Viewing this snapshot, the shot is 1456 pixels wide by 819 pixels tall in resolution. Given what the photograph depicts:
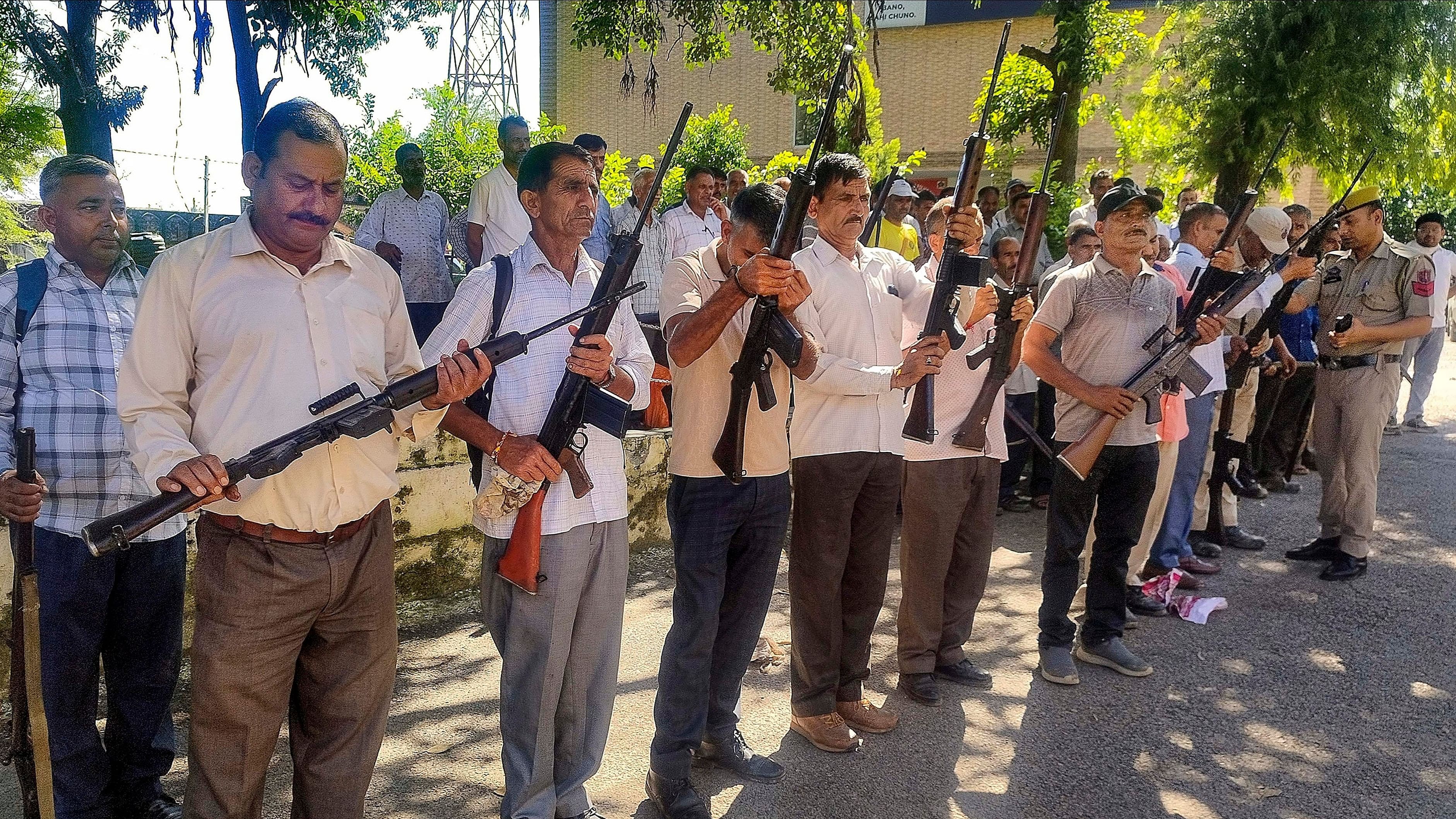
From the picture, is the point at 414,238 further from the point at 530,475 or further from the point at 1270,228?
the point at 1270,228

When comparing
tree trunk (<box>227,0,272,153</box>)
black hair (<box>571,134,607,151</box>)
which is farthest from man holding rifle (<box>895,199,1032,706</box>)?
tree trunk (<box>227,0,272,153</box>)

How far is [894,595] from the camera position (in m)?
6.03

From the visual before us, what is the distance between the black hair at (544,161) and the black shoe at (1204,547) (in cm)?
520

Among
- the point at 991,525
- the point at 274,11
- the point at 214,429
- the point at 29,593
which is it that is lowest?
the point at 991,525

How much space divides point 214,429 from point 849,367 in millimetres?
2180

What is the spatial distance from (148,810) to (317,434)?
5.85 ft

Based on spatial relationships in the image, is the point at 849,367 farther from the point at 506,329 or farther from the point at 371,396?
the point at 371,396

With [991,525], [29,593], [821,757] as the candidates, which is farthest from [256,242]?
[991,525]

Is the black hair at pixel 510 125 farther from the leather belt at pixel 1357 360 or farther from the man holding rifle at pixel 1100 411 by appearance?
the leather belt at pixel 1357 360

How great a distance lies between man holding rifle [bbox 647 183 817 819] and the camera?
3541 millimetres

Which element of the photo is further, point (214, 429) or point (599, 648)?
point (599, 648)

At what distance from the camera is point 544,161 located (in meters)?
3.18

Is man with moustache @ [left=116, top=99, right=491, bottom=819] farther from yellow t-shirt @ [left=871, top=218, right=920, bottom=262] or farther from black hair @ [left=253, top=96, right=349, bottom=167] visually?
yellow t-shirt @ [left=871, top=218, right=920, bottom=262]

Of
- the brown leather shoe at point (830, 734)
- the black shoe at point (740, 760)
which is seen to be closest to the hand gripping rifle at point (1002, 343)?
the brown leather shoe at point (830, 734)
